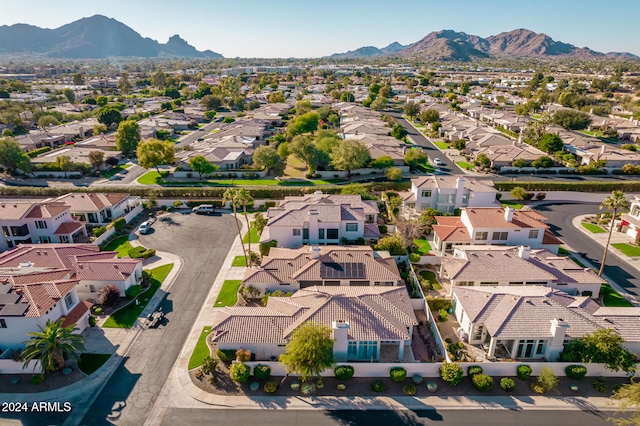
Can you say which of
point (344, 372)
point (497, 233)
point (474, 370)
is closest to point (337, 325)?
point (344, 372)

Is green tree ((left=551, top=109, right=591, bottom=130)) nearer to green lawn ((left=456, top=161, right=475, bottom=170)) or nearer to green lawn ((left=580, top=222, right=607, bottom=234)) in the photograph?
green lawn ((left=456, top=161, right=475, bottom=170))

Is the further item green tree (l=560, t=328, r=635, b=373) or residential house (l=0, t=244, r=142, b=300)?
residential house (l=0, t=244, r=142, b=300)

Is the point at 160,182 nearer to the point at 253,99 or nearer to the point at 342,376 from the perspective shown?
the point at 342,376

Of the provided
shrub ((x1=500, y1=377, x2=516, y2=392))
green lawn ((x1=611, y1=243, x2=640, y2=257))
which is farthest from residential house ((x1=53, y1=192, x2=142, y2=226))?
green lawn ((x1=611, y1=243, x2=640, y2=257))

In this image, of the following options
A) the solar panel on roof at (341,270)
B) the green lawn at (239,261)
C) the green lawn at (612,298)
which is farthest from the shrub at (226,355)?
the green lawn at (612,298)

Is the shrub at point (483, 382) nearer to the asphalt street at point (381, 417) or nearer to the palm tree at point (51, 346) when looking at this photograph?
the asphalt street at point (381, 417)

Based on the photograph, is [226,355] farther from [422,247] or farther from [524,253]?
[524,253]
